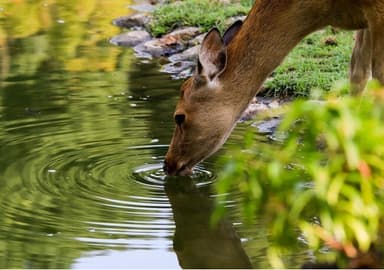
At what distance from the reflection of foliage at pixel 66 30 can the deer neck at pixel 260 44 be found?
199 inches

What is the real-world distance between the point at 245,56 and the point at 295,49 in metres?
4.52

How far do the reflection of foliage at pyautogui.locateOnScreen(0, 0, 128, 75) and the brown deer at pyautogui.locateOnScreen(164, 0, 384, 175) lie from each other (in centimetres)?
486

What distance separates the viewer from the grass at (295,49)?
10531 millimetres

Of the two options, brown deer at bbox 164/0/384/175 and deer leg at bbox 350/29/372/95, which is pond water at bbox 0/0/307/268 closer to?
brown deer at bbox 164/0/384/175

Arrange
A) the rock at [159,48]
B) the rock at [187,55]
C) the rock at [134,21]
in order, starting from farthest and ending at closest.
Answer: the rock at [134,21]
the rock at [159,48]
the rock at [187,55]

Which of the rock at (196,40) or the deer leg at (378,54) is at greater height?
the deer leg at (378,54)

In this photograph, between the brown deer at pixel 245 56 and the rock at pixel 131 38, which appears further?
the rock at pixel 131 38

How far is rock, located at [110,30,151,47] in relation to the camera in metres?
14.1

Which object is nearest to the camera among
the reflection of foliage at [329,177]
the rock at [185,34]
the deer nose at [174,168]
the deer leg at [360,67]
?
the reflection of foliage at [329,177]

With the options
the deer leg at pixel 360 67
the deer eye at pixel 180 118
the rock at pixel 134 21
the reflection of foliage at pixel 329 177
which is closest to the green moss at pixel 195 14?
the rock at pixel 134 21

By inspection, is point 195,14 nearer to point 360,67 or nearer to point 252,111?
point 252,111

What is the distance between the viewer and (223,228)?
7.18 meters

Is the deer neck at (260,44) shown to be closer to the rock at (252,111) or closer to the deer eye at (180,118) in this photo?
the deer eye at (180,118)

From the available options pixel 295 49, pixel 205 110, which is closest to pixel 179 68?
pixel 295 49
